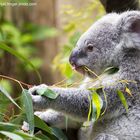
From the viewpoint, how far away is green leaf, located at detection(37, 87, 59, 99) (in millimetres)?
2881

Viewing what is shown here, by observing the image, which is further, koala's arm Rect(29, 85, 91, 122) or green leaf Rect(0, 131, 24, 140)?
koala's arm Rect(29, 85, 91, 122)

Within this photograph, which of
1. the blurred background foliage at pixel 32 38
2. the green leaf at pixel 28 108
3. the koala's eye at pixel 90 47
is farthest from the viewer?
the blurred background foliage at pixel 32 38

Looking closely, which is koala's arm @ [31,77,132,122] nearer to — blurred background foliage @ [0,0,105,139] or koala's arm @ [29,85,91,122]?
koala's arm @ [29,85,91,122]

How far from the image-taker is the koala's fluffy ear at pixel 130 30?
3.18 meters

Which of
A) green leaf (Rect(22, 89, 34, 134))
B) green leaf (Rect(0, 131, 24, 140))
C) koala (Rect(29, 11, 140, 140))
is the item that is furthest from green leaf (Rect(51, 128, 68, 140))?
green leaf (Rect(0, 131, 24, 140))

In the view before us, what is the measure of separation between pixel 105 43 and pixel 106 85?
1.19 feet

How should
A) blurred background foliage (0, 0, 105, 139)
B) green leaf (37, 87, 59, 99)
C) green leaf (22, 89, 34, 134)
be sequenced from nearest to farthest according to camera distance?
green leaf (22, 89, 34, 134), green leaf (37, 87, 59, 99), blurred background foliage (0, 0, 105, 139)

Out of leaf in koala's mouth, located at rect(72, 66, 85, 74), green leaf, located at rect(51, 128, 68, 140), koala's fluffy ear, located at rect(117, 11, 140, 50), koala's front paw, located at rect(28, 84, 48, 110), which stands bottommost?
green leaf, located at rect(51, 128, 68, 140)

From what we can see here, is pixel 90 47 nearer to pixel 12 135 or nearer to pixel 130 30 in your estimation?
pixel 130 30

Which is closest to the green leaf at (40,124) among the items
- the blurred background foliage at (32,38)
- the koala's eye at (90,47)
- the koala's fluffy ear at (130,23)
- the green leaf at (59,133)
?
the green leaf at (59,133)

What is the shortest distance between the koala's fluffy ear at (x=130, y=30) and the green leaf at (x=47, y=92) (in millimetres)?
565

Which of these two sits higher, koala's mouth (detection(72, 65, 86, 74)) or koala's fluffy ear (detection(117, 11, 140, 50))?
koala's fluffy ear (detection(117, 11, 140, 50))

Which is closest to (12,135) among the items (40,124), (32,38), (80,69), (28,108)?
(28,108)

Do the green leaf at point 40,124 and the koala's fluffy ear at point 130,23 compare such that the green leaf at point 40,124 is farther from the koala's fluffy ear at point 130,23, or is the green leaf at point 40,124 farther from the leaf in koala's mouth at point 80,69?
the koala's fluffy ear at point 130,23
